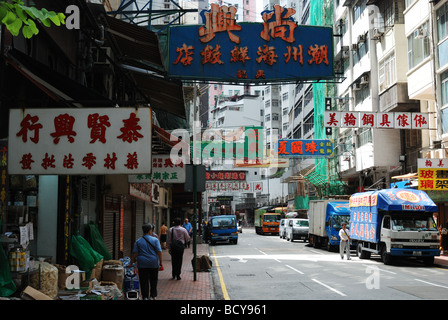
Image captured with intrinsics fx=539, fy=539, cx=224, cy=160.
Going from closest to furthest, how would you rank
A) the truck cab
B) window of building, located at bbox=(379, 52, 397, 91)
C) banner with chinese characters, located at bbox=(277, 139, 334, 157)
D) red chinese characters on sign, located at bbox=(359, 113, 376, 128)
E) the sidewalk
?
the sidewalk
the truck cab
red chinese characters on sign, located at bbox=(359, 113, 376, 128)
window of building, located at bbox=(379, 52, 397, 91)
banner with chinese characters, located at bbox=(277, 139, 334, 157)

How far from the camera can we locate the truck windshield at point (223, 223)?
129 feet

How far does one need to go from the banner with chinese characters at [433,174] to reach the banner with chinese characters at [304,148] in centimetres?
1143

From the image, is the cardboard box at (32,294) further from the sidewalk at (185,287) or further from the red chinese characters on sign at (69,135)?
the sidewalk at (185,287)

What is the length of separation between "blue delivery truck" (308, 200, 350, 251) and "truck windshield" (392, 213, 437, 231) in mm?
9163

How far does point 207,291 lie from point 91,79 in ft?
21.3

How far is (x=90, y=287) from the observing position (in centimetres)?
988

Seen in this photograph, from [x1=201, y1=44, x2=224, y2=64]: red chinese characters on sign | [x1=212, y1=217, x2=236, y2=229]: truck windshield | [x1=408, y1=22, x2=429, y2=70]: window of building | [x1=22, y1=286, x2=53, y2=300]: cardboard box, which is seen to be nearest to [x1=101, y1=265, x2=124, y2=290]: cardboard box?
[x1=22, y1=286, x2=53, y2=300]: cardboard box

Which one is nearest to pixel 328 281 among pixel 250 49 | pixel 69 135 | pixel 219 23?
pixel 250 49

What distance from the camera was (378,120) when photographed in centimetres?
2284

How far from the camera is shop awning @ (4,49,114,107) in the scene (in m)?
8.17

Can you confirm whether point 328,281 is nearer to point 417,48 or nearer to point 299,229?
point 417,48

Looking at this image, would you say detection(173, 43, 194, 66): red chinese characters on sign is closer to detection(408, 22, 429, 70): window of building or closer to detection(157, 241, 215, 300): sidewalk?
detection(157, 241, 215, 300): sidewalk

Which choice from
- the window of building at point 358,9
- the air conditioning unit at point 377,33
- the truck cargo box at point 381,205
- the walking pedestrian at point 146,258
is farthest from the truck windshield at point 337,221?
the walking pedestrian at point 146,258

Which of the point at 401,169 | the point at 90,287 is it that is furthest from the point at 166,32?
the point at 401,169
